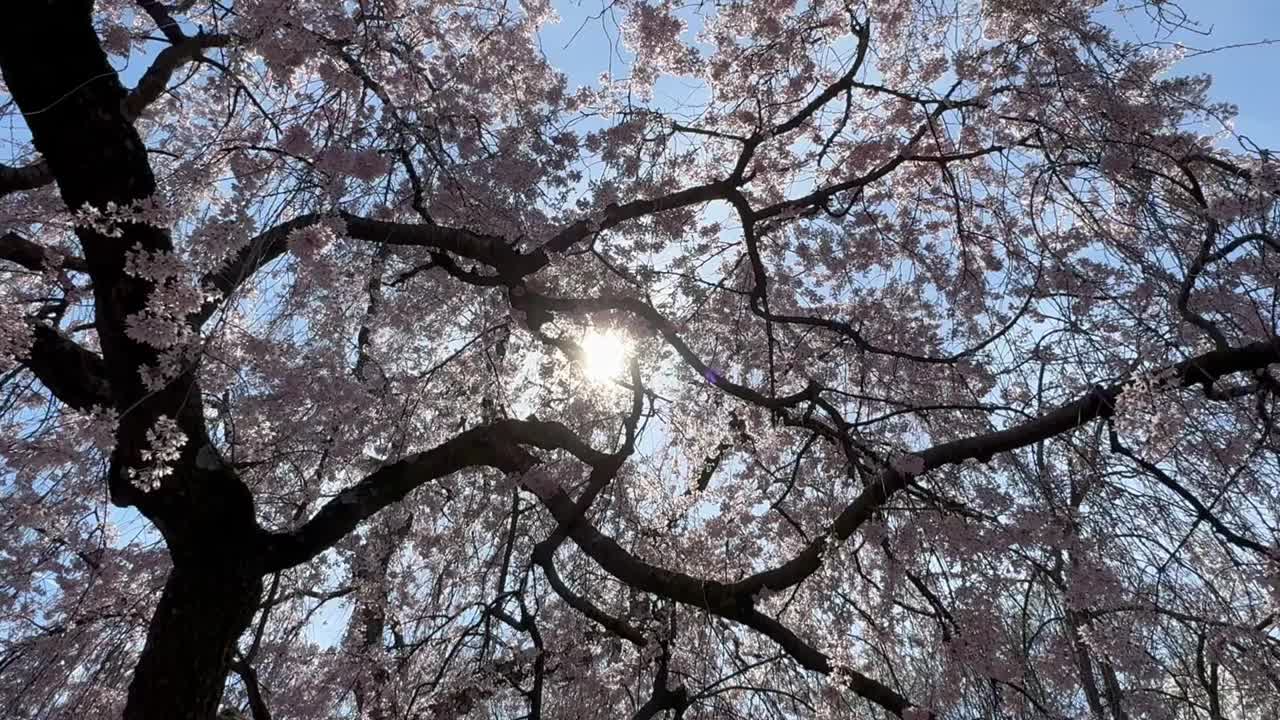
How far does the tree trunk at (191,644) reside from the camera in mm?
2574

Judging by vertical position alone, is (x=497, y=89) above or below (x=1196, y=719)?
above

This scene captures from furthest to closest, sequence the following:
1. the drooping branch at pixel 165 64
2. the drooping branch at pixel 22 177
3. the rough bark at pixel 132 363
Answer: the drooping branch at pixel 165 64
the drooping branch at pixel 22 177
the rough bark at pixel 132 363

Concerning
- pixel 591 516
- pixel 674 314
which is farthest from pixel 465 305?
pixel 591 516

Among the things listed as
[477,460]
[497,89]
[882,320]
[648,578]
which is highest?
[497,89]

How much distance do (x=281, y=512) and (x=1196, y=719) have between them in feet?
14.8

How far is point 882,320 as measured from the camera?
17.4 ft

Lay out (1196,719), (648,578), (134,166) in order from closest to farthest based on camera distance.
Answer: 1. (134,166)
2. (1196,719)
3. (648,578)

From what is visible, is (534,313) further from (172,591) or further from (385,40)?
(172,591)

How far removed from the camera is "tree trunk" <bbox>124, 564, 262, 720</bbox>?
2.57 meters

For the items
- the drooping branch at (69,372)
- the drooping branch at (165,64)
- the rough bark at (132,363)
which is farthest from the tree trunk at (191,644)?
the drooping branch at (165,64)

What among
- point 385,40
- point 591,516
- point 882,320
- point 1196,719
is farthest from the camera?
point 882,320

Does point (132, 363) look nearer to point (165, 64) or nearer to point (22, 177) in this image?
point (22, 177)

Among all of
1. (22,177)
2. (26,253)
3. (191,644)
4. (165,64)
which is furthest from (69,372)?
(165,64)

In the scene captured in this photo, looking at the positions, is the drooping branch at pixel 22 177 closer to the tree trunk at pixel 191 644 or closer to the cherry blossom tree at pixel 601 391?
the cherry blossom tree at pixel 601 391
